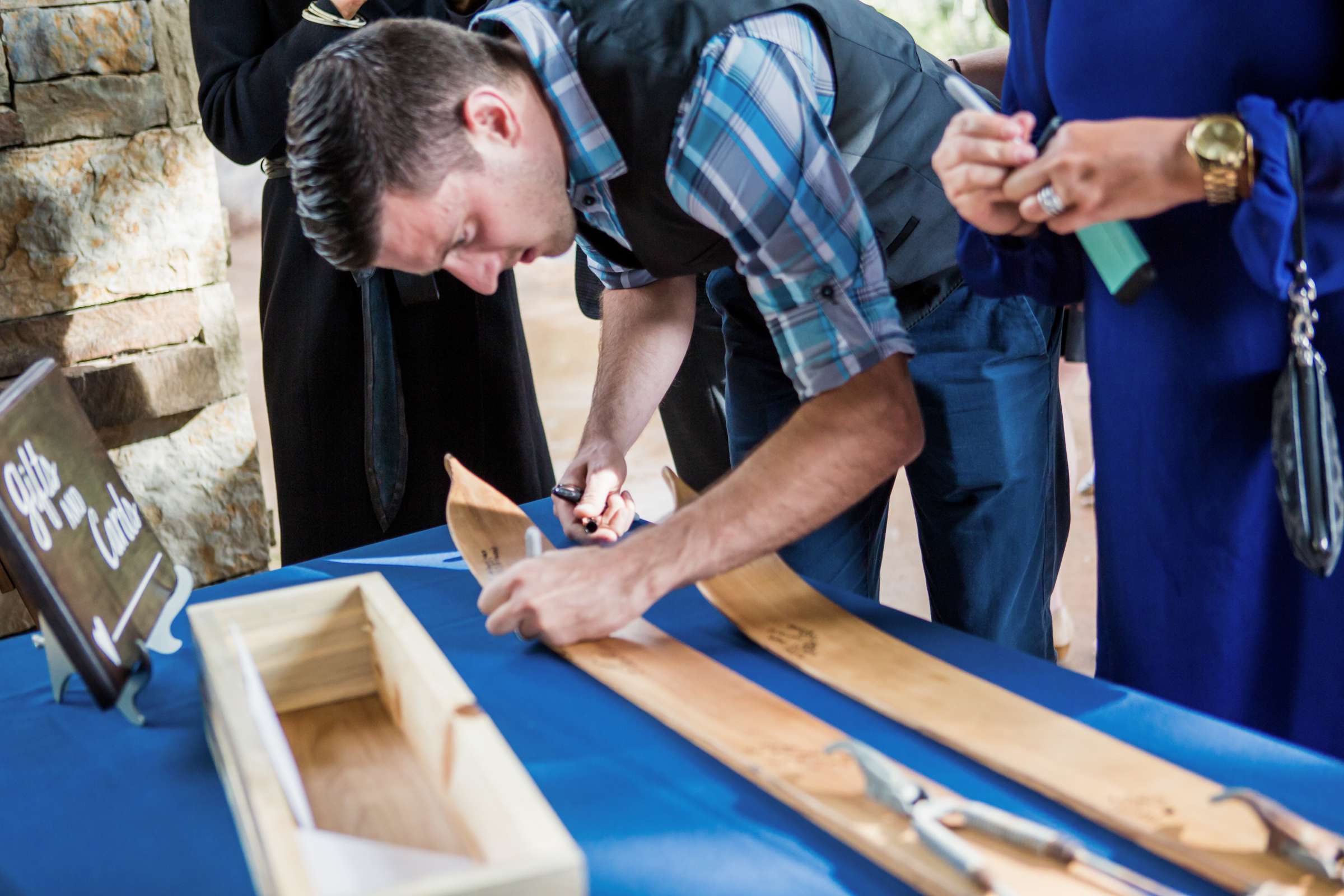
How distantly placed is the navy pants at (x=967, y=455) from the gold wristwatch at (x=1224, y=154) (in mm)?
585

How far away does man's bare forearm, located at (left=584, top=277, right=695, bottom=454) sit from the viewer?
1639 millimetres

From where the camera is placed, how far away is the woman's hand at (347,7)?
1.80m

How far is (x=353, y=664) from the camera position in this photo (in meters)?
1.04

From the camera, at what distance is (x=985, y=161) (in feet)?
3.31

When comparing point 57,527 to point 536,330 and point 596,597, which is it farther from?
point 536,330

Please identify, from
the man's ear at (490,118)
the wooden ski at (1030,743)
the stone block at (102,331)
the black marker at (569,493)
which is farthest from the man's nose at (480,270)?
the stone block at (102,331)

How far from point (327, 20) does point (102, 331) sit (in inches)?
25.8

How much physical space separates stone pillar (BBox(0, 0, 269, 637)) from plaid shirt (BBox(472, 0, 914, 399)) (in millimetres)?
1016

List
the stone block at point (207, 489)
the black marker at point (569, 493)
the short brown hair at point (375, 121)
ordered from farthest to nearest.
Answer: the stone block at point (207, 489) → the black marker at point (569, 493) → the short brown hair at point (375, 121)

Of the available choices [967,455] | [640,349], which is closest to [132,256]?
[640,349]

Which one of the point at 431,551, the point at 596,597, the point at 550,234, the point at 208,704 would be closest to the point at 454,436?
the point at 431,551

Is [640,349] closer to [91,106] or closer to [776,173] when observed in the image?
[776,173]

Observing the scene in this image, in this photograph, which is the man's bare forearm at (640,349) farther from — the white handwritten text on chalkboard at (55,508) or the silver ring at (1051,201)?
the silver ring at (1051,201)

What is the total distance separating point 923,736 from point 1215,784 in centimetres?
21
